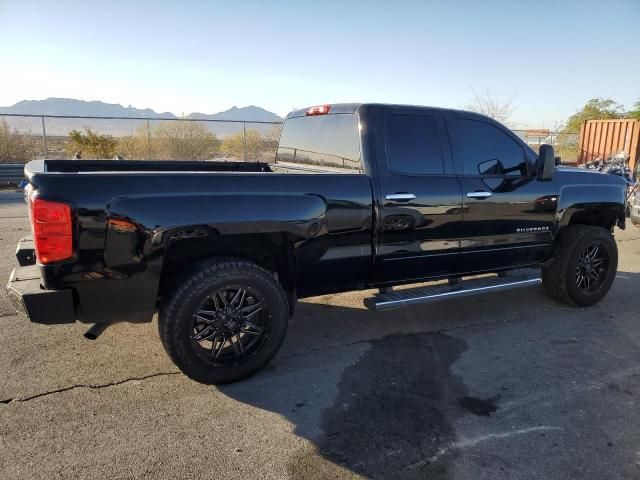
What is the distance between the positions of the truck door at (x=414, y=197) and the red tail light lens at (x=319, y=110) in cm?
60

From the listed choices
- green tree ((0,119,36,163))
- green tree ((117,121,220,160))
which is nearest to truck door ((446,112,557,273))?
green tree ((117,121,220,160))

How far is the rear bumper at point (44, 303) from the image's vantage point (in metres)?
2.82

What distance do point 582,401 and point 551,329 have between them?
136cm

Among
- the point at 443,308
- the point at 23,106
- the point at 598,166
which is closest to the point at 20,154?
the point at 443,308

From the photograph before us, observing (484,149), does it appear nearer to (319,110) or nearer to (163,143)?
(319,110)

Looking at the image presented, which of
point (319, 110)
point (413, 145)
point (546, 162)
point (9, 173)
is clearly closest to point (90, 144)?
point (9, 173)

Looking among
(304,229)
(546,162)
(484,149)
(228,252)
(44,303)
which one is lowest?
(44,303)

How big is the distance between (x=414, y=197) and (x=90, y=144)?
16602 mm

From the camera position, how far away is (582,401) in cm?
325

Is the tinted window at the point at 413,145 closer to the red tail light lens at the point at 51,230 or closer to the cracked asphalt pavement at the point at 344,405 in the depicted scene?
the cracked asphalt pavement at the point at 344,405

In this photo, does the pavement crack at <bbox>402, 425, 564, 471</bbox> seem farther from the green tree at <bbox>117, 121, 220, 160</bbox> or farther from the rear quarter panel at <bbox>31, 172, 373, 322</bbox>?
the green tree at <bbox>117, 121, 220, 160</bbox>

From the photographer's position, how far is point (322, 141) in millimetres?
4332

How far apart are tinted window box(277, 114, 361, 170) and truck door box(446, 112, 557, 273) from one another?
0.94 metres

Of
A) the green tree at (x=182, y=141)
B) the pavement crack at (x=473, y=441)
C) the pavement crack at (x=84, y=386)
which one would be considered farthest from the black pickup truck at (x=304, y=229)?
the green tree at (x=182, y=141)
